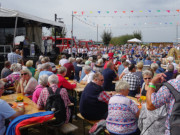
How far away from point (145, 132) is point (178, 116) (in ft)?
1.70

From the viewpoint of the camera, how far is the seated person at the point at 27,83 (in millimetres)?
3795

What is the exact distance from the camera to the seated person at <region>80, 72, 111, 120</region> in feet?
9.12

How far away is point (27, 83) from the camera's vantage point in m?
3.88

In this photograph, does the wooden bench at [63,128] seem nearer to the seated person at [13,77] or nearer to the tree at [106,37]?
the seated person at [13,77]

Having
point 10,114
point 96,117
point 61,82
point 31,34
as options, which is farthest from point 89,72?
point 31,34

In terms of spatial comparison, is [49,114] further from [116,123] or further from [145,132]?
[145,132]

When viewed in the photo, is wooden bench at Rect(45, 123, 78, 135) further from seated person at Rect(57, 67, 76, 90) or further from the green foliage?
the green foliage

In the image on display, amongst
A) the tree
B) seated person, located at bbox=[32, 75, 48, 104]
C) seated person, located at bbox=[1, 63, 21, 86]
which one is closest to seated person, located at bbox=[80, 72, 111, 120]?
seated person, located at bbox=[32, 75, 48, 104]

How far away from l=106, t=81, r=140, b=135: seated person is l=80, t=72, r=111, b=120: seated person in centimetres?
48

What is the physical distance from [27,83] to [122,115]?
238 cm

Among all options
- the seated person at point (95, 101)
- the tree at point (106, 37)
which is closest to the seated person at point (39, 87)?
the seated person at point (95, 101)

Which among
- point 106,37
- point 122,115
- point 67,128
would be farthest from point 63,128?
point 106,37

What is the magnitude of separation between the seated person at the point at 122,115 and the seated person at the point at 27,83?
2075mm

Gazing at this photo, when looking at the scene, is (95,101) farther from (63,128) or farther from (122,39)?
(122,39)
